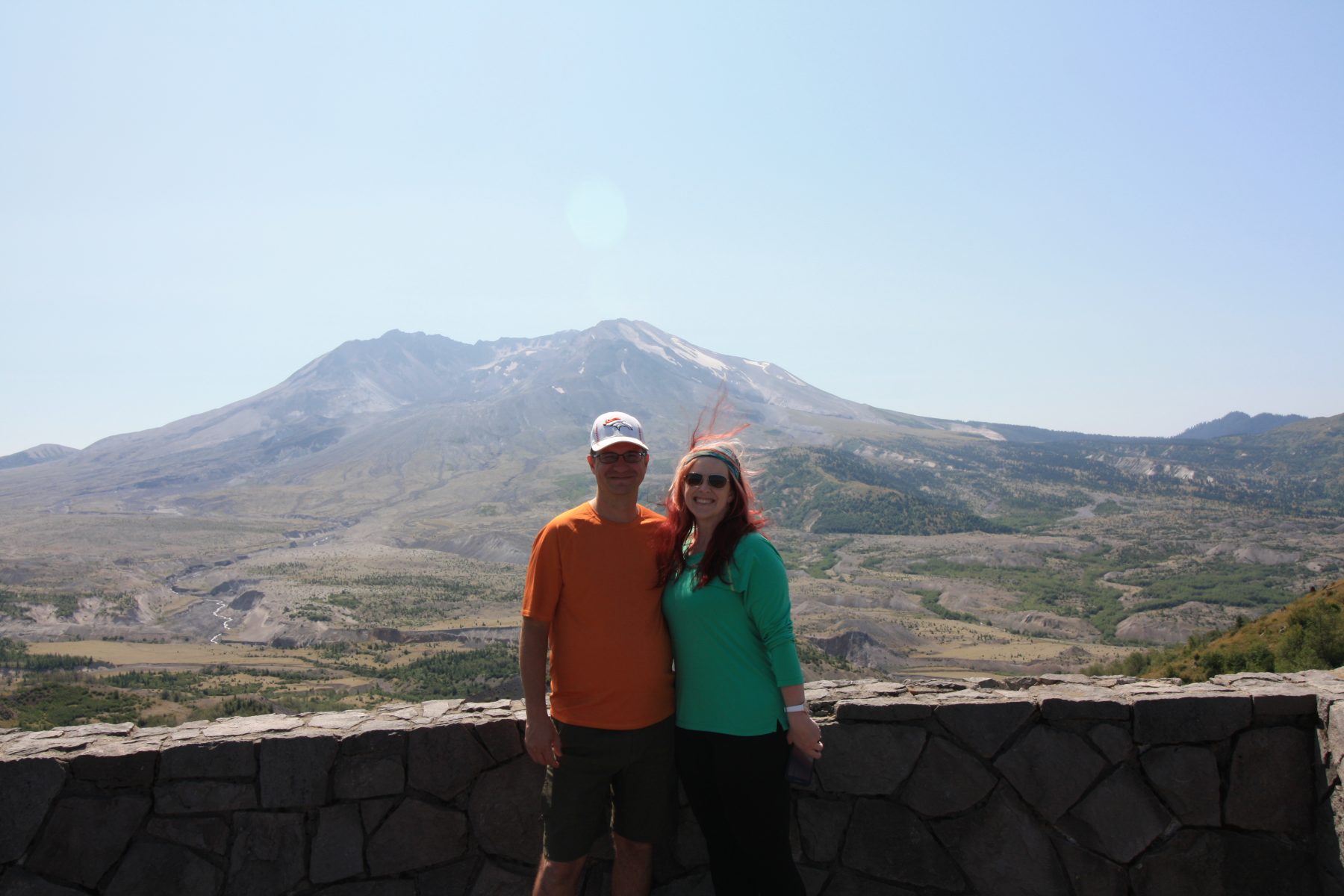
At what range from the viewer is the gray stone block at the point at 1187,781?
3.43m

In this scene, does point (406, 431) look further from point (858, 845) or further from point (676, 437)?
point (858, 845)

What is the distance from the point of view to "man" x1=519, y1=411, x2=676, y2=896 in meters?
2.92

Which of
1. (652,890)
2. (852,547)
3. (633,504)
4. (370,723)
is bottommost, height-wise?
(852,547)

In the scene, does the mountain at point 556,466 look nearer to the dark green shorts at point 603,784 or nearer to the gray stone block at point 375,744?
the gray stone block at point 375,744

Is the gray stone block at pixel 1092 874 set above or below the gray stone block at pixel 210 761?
below

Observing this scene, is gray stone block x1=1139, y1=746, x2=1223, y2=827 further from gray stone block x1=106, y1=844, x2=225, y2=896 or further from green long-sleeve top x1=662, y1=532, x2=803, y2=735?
gray stone block x1=106, y1=844, x2=225, y2=896

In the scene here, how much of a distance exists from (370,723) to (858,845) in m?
2.12

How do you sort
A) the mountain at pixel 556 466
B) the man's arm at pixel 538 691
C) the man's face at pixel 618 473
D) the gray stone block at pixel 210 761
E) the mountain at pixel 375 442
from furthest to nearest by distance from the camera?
the mountain at pixel 375 442 < the mountain at pixel 556 466 < the gray stone block at pixel 210 761 < the man's face at pixel 618 473 < the man's arm at pixel 538 691

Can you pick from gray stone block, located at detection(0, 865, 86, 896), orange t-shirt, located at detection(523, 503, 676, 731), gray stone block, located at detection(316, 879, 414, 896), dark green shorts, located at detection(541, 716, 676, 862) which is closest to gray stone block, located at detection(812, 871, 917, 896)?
dark green shorts, located at detection(541, 716, 676, 862)

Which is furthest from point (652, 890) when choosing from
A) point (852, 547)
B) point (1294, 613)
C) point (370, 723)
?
point (852, 547)

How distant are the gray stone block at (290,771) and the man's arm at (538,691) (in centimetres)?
105

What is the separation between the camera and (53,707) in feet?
69.3

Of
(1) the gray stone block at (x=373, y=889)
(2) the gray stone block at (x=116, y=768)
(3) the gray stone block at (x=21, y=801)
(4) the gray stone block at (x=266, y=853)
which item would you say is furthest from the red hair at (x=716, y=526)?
(3) the gray stone block at (x=21, y=801)

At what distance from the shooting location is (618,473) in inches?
121
